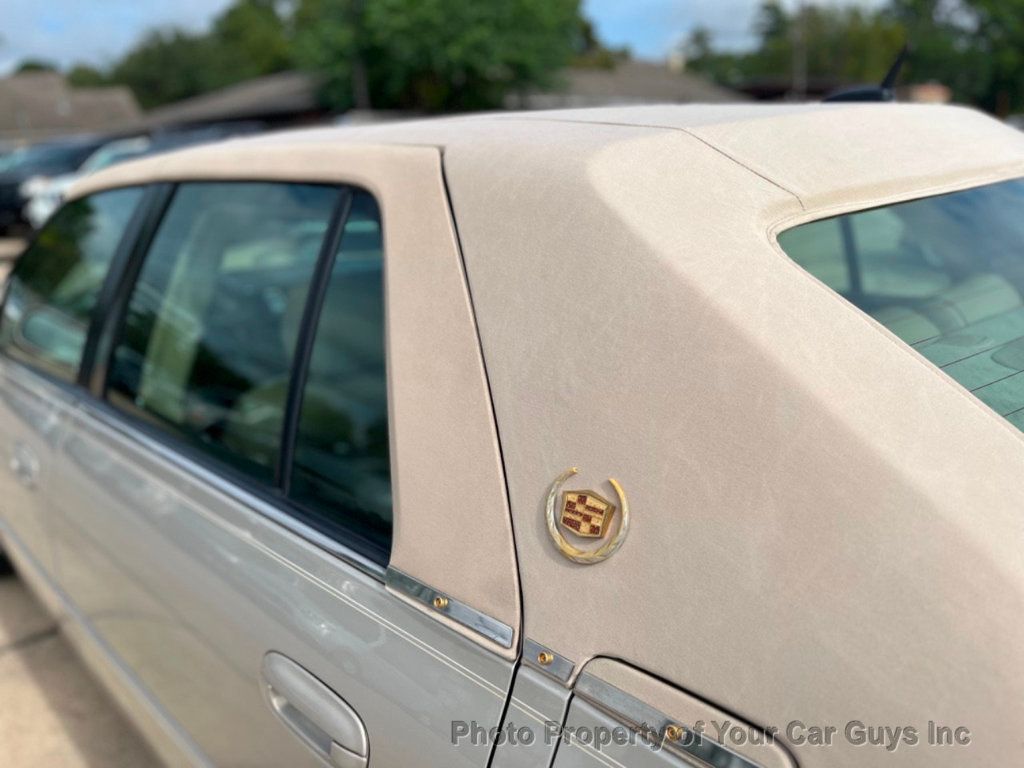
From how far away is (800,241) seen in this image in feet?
3.94

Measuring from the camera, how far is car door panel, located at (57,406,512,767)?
1143mm

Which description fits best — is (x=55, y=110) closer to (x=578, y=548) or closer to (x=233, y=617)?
(x=233, y=617)

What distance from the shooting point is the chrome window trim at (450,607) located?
3.54 feet

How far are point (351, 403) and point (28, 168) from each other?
1567 centimetres

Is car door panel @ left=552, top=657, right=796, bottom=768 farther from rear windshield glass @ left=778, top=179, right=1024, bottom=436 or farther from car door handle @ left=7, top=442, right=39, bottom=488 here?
car door handle @ left=7, top=442, right=39, bottom=488

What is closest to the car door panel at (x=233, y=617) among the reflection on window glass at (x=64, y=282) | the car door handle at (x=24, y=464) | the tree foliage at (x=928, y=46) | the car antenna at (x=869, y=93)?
the car door handle at (x=24, y=464)

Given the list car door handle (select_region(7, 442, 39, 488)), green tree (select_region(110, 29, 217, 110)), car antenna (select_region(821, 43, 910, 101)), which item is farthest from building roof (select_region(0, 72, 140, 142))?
car antenna (select_region(821, 43, 910, 101))

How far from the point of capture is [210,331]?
2205 mm

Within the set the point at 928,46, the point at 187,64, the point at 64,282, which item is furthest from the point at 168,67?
the point at 64,282

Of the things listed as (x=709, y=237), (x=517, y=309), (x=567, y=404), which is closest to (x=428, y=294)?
(x=517, y=309)

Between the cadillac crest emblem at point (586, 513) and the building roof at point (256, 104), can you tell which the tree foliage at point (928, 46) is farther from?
the cadillac crest emblem at point (586, 513)

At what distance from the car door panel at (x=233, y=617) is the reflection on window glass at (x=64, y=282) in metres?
0.41

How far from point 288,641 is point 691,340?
778 mm

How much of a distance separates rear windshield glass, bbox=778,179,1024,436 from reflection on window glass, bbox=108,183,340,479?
1069 mm
